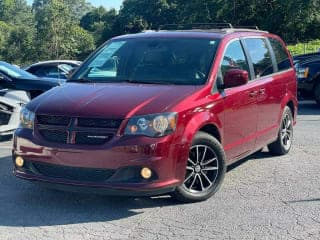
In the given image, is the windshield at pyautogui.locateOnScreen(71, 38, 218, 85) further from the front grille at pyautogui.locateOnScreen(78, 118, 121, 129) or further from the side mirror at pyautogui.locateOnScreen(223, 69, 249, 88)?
the front grille at pyautogui.locateOnScreen(78, 118, 121, 129)

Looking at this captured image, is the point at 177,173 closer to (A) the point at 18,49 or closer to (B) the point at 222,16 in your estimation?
(B) the point at 222,16

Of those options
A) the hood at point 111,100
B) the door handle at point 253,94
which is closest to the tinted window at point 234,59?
the door handle at point 253,94

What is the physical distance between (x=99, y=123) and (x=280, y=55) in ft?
12.4

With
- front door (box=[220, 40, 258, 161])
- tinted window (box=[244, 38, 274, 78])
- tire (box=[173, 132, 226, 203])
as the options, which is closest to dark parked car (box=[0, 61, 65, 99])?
tinted window (box=[244, 38, 274, 78])

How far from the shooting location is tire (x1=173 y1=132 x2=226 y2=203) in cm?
561

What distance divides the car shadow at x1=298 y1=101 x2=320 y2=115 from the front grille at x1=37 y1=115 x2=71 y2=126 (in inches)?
328

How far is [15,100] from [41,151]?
4.99 metres

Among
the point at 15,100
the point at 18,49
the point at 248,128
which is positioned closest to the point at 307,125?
the point at 248,128

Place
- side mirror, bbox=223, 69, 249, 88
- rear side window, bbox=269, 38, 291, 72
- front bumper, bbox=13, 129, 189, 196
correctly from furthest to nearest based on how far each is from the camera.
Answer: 1. rear side window, bbox=269, 38, 291, 72
2. side mirror, bbox=223, 69, 249, 88
3. front bumper, bbox=13, 129, 189, 196

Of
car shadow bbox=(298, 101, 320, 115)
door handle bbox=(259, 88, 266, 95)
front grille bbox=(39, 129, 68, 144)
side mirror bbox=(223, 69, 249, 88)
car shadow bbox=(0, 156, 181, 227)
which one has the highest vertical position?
side mirror bbox=(223, 69, 249, 88)

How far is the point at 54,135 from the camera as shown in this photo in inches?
213

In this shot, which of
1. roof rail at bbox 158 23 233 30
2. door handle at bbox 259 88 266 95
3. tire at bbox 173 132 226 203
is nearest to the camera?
tire at bbox 173 132 226 203

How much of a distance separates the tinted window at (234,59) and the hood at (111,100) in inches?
27.9

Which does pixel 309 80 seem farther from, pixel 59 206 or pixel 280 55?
pixel 59 206
